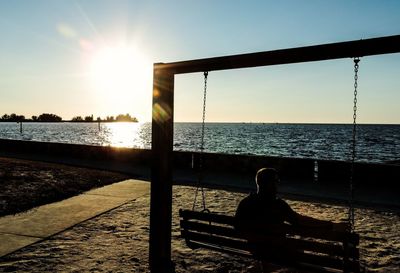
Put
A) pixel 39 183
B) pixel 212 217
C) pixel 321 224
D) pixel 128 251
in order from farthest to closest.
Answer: pixel 39 183
pixel 128 251
pixel 212 217
pixel 321 224

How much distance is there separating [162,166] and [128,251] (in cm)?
139

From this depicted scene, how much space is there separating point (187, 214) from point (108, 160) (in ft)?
42.5

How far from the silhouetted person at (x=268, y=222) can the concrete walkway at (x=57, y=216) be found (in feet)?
10.9

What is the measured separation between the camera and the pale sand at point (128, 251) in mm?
4523

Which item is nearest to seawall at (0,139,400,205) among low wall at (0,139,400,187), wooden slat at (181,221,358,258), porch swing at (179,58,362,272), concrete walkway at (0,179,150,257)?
low wall at (0,139,400,187)

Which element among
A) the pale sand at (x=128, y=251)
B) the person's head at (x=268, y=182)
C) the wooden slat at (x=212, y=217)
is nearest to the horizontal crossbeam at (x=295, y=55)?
the person's head at (x=268, y=182)

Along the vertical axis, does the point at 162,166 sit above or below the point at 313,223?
above

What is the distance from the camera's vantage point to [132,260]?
15.6 feet

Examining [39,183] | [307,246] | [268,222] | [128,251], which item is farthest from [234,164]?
[307,246]

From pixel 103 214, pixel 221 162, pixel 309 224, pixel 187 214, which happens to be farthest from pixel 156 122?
pixel 221 162

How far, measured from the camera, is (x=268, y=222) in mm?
3996

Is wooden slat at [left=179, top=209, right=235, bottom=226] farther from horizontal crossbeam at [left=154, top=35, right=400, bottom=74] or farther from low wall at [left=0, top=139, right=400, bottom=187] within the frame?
low wall at [left=0, top=139, right=400, bottom=187]

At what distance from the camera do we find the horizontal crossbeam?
3.55 metres

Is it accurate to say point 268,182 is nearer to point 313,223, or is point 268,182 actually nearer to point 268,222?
point 268,222
